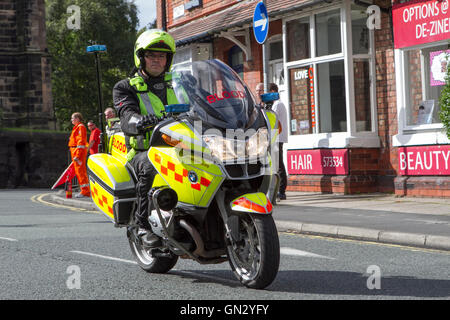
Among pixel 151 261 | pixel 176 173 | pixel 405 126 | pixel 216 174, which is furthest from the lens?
pixel 405 126

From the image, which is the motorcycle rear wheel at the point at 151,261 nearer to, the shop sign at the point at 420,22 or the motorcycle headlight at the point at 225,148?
the motorcycle headlight at the point at 225,148

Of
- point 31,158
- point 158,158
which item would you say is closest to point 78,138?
point 158,158

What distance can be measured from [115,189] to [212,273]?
3.93 ft

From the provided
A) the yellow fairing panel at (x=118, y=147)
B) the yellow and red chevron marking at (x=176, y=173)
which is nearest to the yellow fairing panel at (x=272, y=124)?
the yellow and red chevron marking at (x=176, y=173)

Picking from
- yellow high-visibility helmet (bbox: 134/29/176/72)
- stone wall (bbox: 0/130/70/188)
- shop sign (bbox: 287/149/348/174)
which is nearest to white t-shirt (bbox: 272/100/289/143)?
shop sign (bbox: 287/149/348/174)

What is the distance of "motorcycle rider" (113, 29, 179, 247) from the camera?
645 cm

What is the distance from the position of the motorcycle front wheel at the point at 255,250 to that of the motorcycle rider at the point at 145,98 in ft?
2.77

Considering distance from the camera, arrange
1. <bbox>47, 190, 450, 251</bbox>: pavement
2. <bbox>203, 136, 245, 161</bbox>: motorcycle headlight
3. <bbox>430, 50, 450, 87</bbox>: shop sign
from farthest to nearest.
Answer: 1. <bbox>430, 50, 450, 87</bbox>: shop sign
2. <bbox>47, 190, 450, 251</bbox>: pavement
3. <bbox>203, 136, 245, 161</bbox>: motorcycle headlight

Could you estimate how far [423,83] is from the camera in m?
14.8

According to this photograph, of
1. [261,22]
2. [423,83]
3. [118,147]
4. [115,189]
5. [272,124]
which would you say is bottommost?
[115,189]

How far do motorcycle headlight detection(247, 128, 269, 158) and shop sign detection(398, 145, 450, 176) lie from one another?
856 cm

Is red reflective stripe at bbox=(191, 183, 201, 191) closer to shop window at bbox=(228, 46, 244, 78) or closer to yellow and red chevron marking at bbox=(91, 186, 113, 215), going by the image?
yellow and red chevron marking at bbox=(91, 186, 113, 215)

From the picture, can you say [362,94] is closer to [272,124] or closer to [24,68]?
[272,124]

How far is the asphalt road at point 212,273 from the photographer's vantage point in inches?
236
